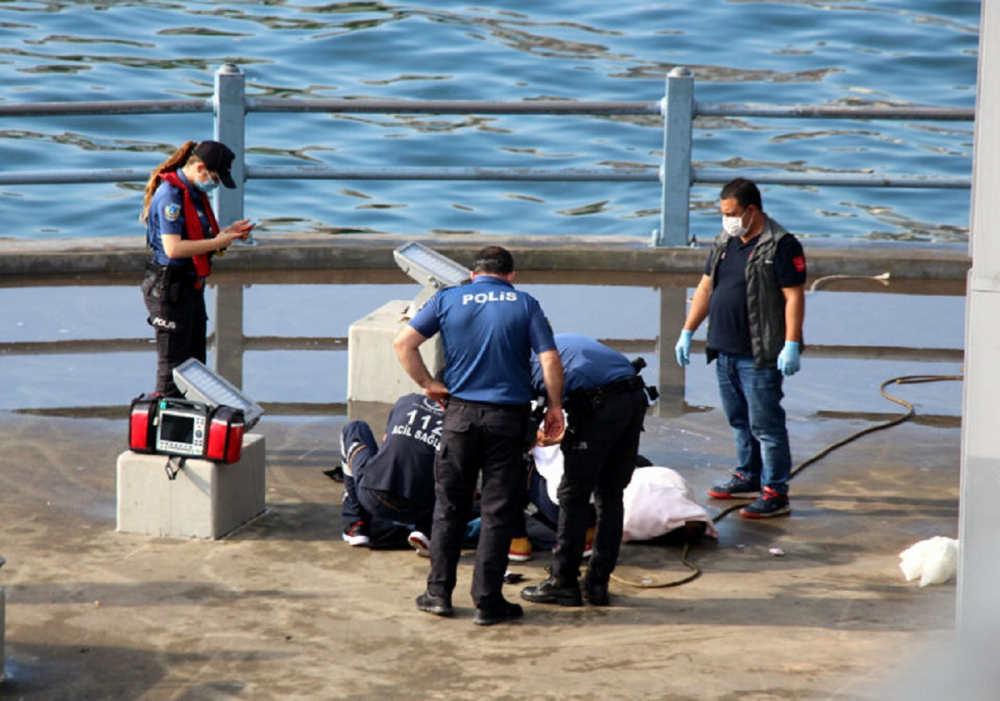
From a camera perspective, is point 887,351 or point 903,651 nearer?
point 903,651

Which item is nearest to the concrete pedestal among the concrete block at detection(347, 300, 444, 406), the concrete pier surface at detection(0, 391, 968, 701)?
the concrete block at detection(347, 300, 444, 406)

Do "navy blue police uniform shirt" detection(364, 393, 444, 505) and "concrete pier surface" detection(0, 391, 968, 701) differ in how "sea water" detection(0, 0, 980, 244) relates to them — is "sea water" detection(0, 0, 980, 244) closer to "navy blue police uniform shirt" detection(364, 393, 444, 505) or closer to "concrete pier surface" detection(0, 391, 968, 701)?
"concrete pier surface" detection(0, 391, 968, 701)

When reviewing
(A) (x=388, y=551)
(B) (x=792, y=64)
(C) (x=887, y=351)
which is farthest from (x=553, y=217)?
(A) (x=388, y=551)

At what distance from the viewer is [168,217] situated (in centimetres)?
858

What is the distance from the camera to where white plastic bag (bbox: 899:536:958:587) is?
24.8 feet

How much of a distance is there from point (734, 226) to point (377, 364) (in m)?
2.92

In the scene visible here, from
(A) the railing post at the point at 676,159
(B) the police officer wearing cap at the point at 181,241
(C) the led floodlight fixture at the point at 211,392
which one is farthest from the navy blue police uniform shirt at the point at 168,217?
(A) the railing post at the point at 676,159

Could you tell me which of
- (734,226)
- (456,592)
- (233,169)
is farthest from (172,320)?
(233,169)

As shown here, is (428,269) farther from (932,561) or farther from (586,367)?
(932,561)

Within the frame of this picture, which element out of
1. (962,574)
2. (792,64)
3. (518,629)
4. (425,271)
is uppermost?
(792,64)

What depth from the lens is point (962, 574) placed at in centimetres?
580

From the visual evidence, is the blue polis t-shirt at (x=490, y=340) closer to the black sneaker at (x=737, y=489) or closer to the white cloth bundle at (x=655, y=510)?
the white cloth bundle at (x=655, y=510)

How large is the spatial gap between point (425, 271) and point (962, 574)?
494 centimetres

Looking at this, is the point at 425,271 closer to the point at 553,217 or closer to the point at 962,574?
the point at 962,574
